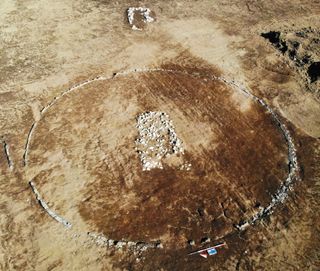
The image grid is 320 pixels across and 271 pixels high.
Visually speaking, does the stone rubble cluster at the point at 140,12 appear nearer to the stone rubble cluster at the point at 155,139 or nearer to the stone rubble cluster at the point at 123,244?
the stone rubble cluster at the point at 155,139

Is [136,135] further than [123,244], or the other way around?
[136,135]

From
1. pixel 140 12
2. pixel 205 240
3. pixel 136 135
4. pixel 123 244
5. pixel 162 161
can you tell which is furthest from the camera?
pixel 140 12

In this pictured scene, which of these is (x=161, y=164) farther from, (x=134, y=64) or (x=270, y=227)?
(x=134, y=64)

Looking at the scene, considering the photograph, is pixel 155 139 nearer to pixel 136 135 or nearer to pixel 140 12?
pixel 136 135

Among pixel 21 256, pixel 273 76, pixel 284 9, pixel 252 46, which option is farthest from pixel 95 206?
pixel 284 9

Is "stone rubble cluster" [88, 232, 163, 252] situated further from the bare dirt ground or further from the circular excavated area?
the circular excavated area

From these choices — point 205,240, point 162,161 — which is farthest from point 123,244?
point 162,161

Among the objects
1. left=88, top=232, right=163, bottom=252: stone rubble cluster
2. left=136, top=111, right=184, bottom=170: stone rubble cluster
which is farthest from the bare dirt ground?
left=136, top=111, right=184, bottom=170: stone rubble cluster
